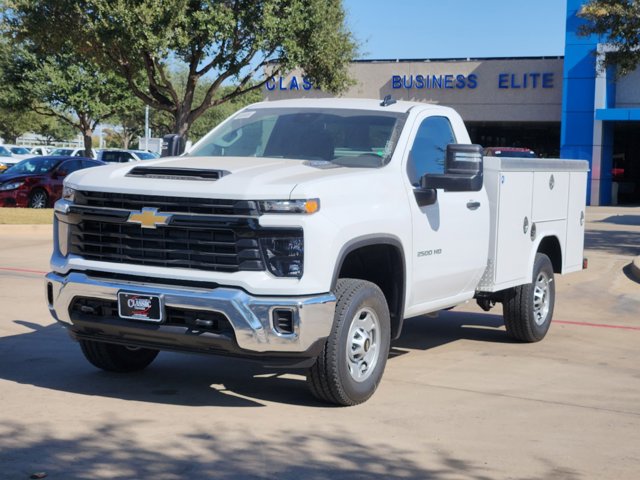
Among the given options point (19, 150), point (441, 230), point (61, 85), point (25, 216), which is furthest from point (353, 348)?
point (19, 150)

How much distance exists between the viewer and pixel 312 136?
7.50 meters

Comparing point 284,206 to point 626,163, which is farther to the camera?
point 626,163

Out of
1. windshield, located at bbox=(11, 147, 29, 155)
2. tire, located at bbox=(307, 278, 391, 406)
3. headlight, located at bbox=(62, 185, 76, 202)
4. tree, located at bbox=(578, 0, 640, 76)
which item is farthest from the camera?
windshield, located at bbox=(11, 147, 29, 155)

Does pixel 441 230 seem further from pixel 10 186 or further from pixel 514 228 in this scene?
pixel 10 186

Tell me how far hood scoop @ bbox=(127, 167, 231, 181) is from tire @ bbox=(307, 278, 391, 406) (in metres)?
1.08

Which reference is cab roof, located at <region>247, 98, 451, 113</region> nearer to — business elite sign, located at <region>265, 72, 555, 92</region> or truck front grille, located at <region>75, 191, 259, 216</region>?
truck front grille, located at <region>75, 191, 259, 216</region>

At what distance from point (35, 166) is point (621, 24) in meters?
14.9

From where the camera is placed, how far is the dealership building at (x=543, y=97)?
126 feet

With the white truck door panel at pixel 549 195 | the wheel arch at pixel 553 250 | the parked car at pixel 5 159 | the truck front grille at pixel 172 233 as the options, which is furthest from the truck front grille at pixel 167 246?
the parked car at pixel 5 159

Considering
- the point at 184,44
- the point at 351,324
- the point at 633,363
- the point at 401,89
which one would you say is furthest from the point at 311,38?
the point at 351,324

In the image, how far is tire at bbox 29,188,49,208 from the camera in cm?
2522

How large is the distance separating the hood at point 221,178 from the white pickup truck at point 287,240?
1 centimetres

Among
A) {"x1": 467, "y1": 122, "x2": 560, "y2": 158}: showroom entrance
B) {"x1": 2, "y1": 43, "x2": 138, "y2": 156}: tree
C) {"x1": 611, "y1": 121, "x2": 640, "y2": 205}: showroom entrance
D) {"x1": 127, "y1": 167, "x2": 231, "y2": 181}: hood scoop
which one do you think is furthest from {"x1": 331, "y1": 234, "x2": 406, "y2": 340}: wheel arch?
{"x1": 467, "y1": 122, "x2": 560, "y2": 158}: showroom entrance

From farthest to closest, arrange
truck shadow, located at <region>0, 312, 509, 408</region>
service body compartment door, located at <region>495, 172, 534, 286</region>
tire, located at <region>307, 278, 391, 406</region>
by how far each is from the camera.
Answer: service body compartment door, located at <region>495, 172, 534, 286</region> < truck shadow, located at <region>0, 312, 509, 408</region> < tire, located at <region>307, 278, 391, 406</region>
